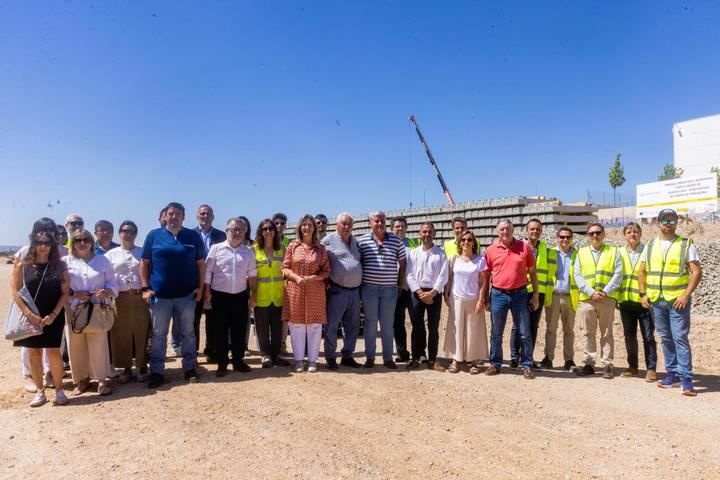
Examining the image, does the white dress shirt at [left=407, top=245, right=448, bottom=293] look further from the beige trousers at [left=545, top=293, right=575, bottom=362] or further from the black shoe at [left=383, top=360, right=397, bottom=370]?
the beige trousers at [left=545, top=293, right=575, bottom=362]

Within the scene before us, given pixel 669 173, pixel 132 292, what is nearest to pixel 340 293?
pixel 132 292

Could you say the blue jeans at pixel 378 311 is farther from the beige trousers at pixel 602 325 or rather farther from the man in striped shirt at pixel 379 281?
the beige trousers at pixel 602 325

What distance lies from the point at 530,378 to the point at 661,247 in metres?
2.09

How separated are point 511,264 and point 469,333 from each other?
1.02 meters

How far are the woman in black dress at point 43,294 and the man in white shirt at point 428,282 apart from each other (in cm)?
386

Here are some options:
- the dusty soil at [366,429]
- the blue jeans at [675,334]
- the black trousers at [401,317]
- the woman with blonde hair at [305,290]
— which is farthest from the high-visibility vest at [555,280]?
the woman with blonde hair at [305,290]

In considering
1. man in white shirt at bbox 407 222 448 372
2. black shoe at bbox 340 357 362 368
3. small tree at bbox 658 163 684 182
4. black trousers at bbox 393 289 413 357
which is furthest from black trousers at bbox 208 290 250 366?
small tree at bbox 658 163 684 182

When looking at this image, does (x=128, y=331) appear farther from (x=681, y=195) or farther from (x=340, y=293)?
(x=681, y=195)

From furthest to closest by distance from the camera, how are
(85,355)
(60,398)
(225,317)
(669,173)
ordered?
(669,173), (225,317), (85,355), (60,398)

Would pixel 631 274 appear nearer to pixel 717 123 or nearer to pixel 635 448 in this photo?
pixel 635 448

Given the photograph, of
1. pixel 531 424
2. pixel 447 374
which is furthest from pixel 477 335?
pixel 531 424

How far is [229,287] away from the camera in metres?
5.58

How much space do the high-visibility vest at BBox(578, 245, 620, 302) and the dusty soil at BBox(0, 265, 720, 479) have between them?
111 cm

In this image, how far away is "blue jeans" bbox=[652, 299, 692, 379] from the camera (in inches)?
203
